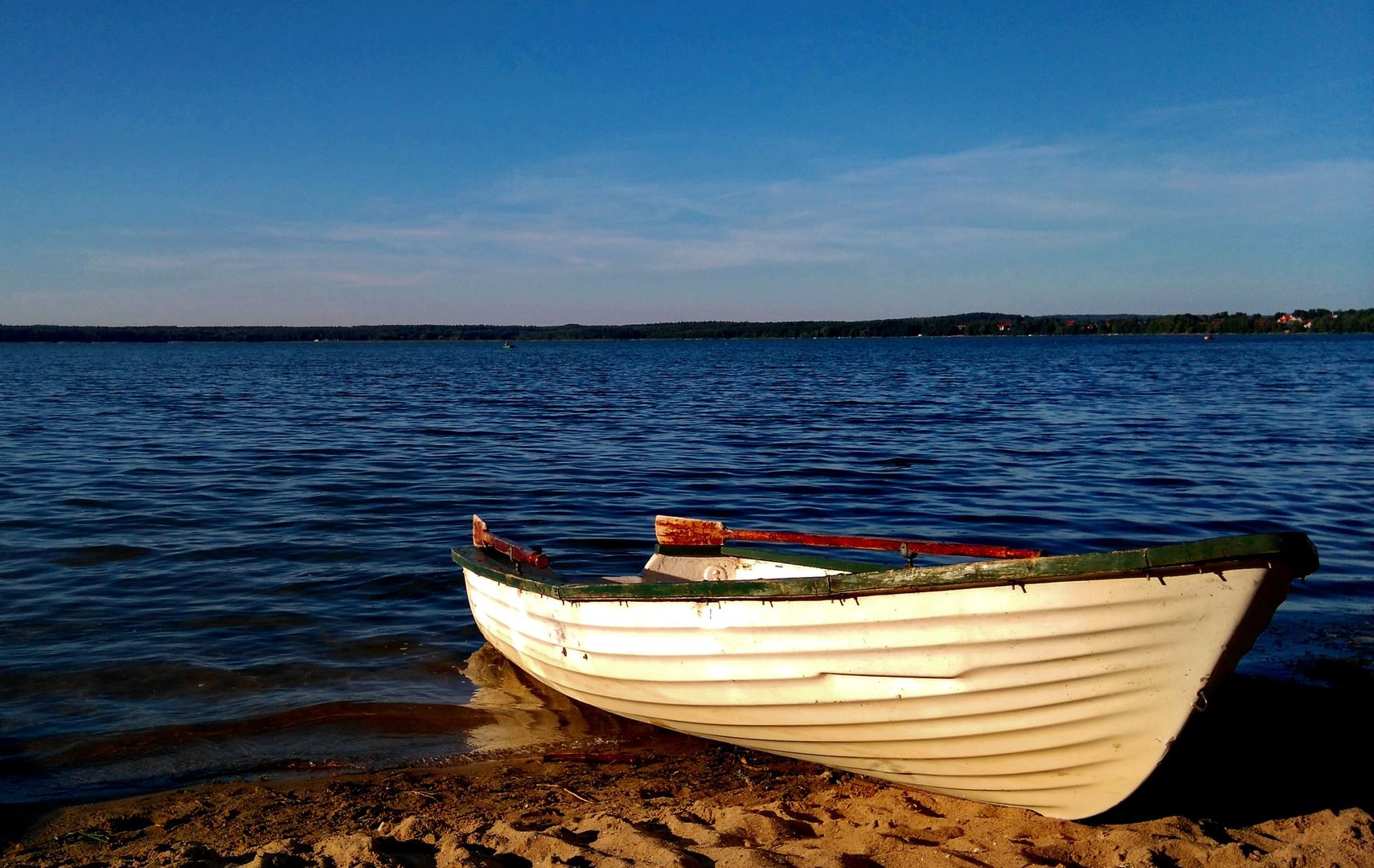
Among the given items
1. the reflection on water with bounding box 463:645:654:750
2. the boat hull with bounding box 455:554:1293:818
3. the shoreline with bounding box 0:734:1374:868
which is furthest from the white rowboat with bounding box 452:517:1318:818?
the reflection on water with bounding box 463:645:654:750

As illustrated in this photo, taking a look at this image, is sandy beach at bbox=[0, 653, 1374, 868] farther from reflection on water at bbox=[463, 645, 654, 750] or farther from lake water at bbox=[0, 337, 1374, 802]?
lake water at bbox=[0, 337, 1374, 802]

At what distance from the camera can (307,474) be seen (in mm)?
18594

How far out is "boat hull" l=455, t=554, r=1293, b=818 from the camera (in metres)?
4.26

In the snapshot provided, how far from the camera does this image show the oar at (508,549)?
8031 millimetres

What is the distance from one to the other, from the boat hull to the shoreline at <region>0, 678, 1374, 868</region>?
0.84ft

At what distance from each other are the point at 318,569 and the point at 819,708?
26.6 feet

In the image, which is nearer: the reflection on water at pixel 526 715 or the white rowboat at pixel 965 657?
the white rowboat at pixel 965 657

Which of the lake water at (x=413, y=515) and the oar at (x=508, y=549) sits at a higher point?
the oar at (x=508, y=549)

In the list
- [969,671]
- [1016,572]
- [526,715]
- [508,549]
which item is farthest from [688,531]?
[1016,572]

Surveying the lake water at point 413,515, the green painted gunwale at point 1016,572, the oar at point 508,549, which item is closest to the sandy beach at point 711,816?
the lake water at point 413,515

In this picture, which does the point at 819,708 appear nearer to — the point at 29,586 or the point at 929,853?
the point at 929,853

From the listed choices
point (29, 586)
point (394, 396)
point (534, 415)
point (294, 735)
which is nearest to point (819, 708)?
point (294, 735)

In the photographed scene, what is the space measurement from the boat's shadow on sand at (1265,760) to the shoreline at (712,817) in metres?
0.02

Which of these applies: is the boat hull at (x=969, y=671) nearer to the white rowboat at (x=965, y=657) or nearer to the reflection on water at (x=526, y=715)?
the white rowboat at (x=965, y=657)
